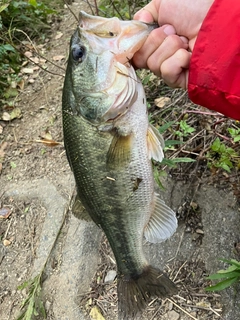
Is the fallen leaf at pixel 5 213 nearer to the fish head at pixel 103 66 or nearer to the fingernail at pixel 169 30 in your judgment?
the fish head at pixel 103 66

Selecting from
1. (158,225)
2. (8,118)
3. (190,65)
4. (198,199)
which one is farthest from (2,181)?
(190,65)

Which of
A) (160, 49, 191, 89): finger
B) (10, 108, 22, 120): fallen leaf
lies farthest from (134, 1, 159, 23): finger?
(10, 108, 22, 120): fallen leaf

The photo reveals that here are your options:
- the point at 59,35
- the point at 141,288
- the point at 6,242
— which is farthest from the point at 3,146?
the point at 141,288

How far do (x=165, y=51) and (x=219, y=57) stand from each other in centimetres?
24

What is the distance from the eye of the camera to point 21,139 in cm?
414

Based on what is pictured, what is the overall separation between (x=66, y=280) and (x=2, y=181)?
121 cm

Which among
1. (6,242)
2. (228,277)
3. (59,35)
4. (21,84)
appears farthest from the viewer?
(59,35)

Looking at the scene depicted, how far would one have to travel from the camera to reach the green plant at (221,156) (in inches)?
109

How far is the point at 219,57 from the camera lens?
1.79m

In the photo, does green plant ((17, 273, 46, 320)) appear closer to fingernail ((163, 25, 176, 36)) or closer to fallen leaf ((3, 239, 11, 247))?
fallen leaf ((3, 239, 11, 247))

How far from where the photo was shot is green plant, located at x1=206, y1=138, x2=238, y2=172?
9.04 feet

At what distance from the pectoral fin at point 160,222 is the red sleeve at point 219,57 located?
592 mm

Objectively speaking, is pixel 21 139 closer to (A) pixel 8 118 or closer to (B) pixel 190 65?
(A) pixel 8 118

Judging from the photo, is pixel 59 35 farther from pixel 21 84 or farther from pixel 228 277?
pixel 228 277
